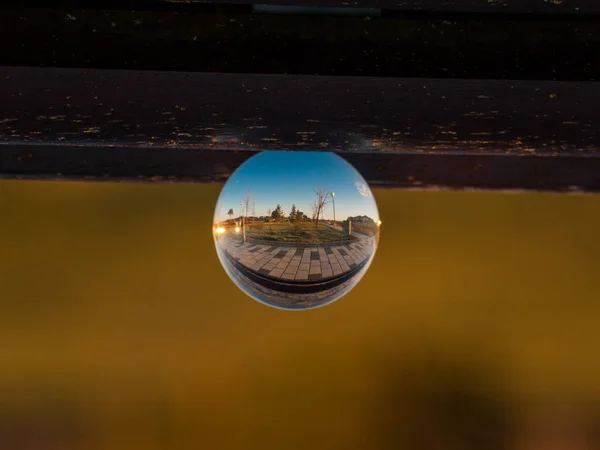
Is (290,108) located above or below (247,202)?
above

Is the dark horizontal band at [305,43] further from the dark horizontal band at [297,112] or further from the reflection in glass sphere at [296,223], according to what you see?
the reflection in glass sphere at [296,223]

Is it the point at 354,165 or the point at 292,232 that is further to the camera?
the point at 354,165

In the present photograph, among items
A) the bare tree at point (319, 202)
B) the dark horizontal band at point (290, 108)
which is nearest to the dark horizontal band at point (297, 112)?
the dark horizontal band at point (290, 108)

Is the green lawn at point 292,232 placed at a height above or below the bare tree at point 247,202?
below

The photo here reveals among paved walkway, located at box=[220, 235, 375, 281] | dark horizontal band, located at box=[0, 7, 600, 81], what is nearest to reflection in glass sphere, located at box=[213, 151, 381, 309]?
paved walkway, located at box=[220, 235, 375, 281]

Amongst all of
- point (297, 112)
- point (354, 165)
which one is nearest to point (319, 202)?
point (297, 112)

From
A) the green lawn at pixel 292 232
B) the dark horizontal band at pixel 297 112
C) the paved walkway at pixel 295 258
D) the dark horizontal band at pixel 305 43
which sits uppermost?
the dark horizontal band at pixel 305 43

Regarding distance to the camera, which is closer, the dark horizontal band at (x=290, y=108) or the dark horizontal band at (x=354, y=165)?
the dark horizontal band at (x=290, y=108)

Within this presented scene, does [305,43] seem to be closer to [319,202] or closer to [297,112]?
[297,112]
